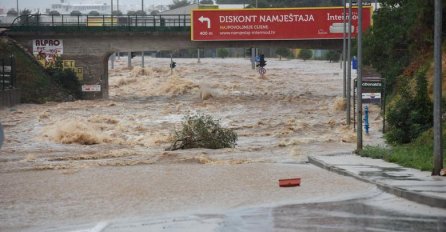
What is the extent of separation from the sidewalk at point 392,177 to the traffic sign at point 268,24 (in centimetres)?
4340

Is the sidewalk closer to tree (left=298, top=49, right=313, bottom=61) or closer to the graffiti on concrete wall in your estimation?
the graffiti on concrete wall

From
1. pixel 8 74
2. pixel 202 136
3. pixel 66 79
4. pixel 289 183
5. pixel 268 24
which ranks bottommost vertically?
pixel 202 136

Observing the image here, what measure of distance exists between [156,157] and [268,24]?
135ft

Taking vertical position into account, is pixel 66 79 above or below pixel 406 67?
below

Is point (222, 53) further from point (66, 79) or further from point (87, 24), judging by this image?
point (66, 79)

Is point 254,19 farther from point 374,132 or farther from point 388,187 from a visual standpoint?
point 388,187

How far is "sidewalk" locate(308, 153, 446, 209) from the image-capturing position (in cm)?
1694

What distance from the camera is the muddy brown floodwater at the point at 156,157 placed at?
1823cm

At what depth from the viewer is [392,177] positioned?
2050cm

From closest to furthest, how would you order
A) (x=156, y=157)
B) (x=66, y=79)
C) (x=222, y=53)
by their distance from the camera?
(x=156, y=157) → (x=66, y=79) → (x=222, y=53)

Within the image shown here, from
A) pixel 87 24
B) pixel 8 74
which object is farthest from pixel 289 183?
pixel 87 24

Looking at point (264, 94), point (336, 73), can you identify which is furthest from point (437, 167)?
point (336, 73)

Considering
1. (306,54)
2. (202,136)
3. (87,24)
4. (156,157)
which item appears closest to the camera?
(156,157)

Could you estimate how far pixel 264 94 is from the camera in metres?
76.8
